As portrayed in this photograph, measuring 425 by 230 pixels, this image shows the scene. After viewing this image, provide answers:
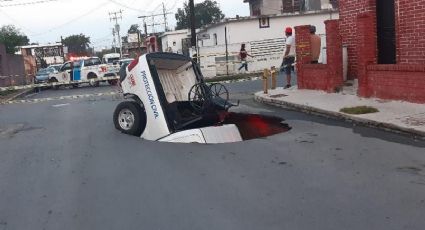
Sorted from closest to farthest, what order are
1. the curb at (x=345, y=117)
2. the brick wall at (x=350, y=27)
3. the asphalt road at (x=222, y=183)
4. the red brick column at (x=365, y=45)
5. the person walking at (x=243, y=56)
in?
the asphalt road at (x=222, y=183) → the curb at (x=345, y=117) → the red brick column at (x=365, y=45) → the brick wall at (x=350, y=27) → the person walking at (x=243, y=56)

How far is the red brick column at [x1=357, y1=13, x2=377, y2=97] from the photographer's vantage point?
11.8 metres

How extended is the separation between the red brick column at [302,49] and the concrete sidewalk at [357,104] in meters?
0.42

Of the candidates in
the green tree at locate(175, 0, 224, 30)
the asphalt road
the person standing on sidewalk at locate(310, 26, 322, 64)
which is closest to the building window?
the person standing on sidewalk at locate(310, 26, 322, 64)

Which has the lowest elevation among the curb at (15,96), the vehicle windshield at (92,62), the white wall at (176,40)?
the curb at (15,96)

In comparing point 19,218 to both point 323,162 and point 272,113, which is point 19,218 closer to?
point 323,162

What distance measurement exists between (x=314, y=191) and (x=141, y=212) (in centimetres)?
192

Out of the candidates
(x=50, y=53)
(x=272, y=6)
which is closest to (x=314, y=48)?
(x=272, y=6)

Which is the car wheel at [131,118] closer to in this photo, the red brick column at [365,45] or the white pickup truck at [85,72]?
the red brick column at [365,45]

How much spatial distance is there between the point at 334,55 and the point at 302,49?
2.29 meters

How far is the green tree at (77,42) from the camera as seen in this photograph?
127 meters

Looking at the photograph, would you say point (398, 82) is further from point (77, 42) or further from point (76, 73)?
point (77, 42)

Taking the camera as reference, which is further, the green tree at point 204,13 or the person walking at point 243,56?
the green tree at point 204,13

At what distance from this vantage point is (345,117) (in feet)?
34.7

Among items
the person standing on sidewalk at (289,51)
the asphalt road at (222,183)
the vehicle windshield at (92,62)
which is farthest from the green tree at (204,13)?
the asphalt road at (222,183)
